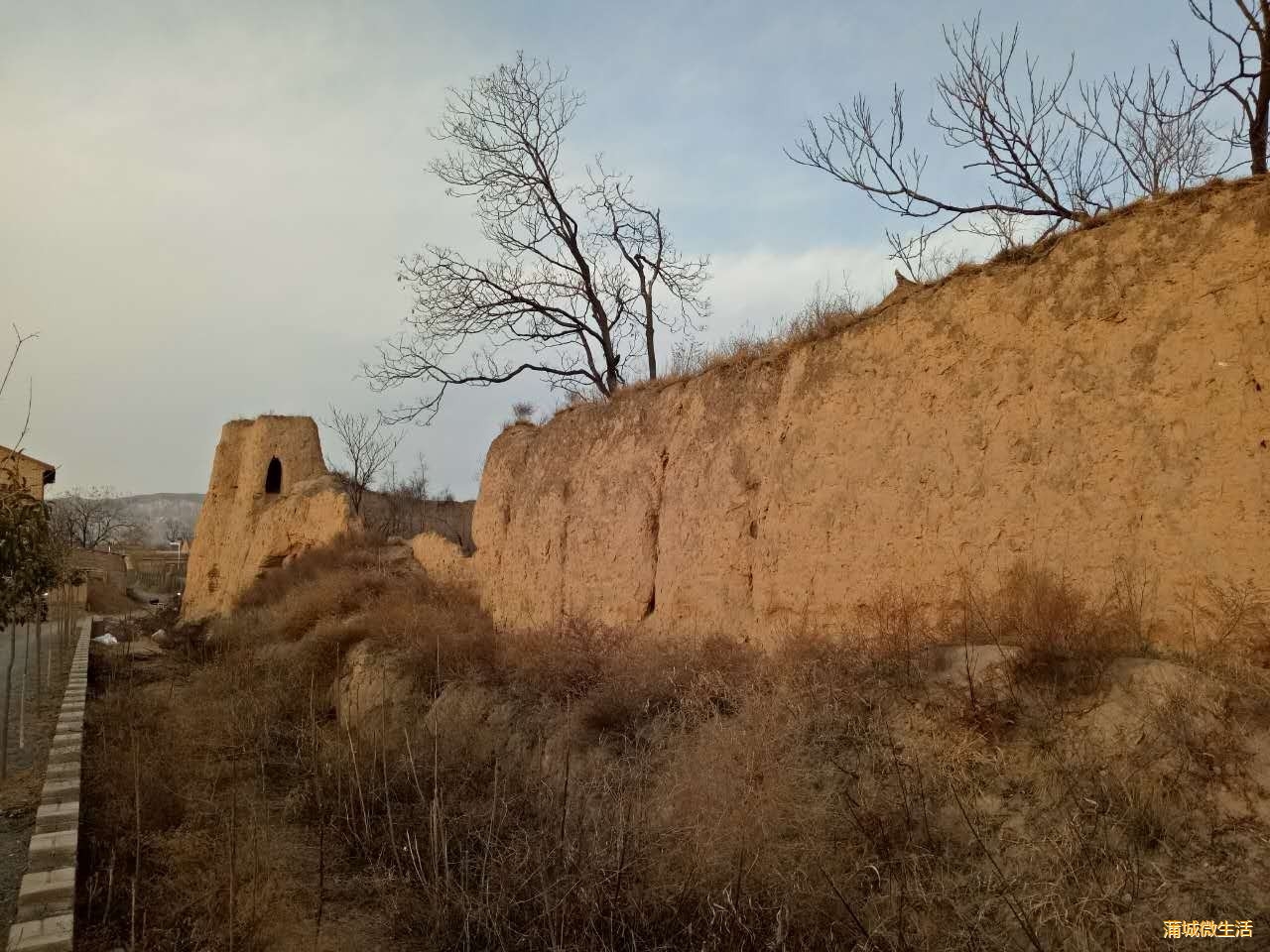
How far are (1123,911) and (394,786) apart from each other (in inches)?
211

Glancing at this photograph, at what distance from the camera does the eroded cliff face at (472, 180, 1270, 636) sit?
13.7ft

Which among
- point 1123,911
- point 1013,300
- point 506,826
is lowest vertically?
point 506,826

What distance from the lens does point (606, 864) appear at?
170 inches

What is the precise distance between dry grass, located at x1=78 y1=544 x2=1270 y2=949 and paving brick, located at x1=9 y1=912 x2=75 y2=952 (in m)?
0.44

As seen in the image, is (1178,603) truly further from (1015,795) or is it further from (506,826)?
(506,826)

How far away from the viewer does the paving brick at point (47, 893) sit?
14.0 feet

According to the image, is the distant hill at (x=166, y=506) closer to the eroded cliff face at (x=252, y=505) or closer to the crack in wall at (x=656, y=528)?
the eroded cliff face at (x=252, y=505)

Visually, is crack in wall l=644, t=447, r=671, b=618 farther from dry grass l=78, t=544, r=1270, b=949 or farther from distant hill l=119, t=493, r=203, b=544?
distant hill l=119, t=493, r=203, b=544

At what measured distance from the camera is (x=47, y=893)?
14.6 ft

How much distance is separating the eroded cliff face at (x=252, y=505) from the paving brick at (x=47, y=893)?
14.2 metres

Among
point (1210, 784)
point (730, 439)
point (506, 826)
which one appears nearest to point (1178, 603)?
point (1210, 784)

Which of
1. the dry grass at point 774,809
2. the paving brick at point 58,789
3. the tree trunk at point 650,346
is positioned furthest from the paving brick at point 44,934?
the tree trunk at point 650,346

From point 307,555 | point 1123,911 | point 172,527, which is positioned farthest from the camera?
point 172,527

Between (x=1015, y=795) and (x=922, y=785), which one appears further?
(x=922, y=785)
